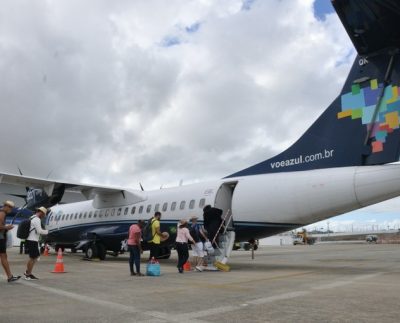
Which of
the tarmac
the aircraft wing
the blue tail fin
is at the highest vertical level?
the blue tail fin

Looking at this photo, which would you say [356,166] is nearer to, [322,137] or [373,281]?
[322,137]

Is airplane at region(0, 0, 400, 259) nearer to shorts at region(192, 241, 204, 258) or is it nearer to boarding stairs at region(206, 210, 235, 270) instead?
boarding stairs at region(206, 210, 235, 270)

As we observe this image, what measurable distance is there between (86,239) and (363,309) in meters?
14.6

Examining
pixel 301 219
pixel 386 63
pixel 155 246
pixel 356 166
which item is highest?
pixel 386 63

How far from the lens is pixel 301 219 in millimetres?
11742

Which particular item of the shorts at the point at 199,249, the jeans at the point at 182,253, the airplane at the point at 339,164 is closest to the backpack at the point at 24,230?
the jeans at the point at 182,253

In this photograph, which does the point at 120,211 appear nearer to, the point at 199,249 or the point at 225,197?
the point at 225,197

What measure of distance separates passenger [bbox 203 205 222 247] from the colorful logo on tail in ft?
15.4

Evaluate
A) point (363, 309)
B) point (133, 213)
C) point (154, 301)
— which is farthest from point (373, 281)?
point (133, 213)

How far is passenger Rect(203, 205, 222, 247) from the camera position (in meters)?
12.5

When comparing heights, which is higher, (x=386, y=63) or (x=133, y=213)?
(x=386, y=63)

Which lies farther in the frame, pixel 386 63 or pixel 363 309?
pixel 386 63

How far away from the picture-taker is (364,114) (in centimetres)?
1093

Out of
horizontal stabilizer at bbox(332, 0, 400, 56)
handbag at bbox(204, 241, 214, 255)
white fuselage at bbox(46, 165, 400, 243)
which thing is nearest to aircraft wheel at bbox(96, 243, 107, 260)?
white fuselage at bbox(46, 165, 400, 243)
